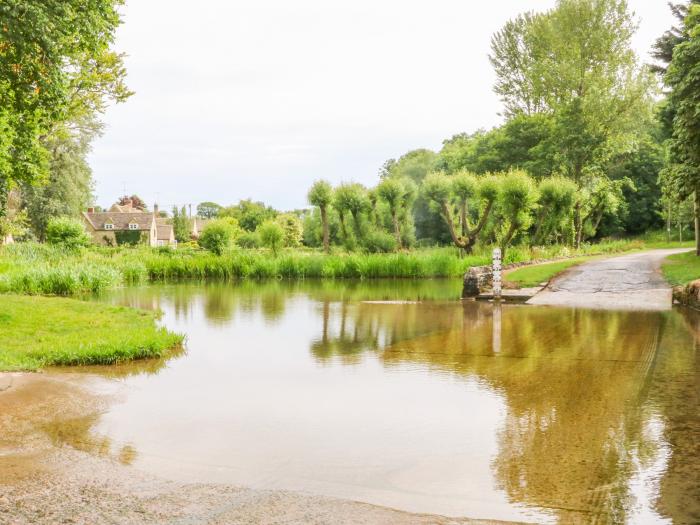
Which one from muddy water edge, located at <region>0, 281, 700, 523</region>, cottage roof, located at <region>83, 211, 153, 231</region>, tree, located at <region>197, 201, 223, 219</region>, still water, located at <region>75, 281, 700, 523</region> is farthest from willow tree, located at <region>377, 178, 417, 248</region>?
A: tree, located at <region>197, 201, 223, 219</region>

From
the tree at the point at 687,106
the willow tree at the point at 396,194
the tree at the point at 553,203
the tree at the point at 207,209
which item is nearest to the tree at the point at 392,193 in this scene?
the willow tree at the point at 396,194

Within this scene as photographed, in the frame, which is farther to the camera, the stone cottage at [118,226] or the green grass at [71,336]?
the stone cottage at [118,226]

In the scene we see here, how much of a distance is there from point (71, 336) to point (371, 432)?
261 inches

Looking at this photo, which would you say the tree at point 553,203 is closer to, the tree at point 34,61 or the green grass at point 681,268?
the green grass at point 681,268

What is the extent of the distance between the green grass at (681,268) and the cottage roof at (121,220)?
64.3m

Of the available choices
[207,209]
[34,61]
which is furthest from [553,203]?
[207,209]

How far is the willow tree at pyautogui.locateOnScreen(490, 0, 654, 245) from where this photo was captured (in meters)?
40.8

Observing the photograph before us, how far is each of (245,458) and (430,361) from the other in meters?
4.61

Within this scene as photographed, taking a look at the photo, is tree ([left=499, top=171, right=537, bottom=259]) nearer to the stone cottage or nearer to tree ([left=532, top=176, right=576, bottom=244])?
tree ([left=532, top=176, right=576, bottom=244])

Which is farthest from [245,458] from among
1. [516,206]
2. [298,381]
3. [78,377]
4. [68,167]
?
[68,167]

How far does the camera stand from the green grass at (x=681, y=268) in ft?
61.3

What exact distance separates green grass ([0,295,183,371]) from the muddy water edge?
0.45 metres

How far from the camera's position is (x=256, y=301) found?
794 inches

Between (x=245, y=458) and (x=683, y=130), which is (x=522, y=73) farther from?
(x=245, y=458)
